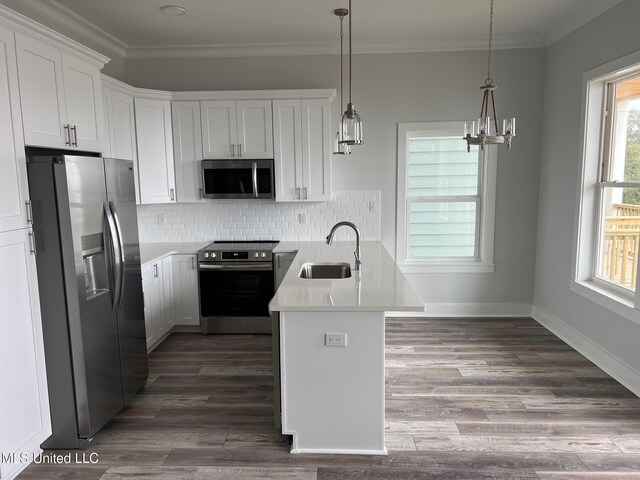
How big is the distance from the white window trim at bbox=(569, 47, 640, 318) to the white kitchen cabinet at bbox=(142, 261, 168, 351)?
3.82m

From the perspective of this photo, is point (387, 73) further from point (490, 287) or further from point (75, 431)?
point (75, 431)

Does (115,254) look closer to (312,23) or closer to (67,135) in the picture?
(67,135)

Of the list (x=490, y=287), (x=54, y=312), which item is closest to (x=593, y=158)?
(x=490, y=287)

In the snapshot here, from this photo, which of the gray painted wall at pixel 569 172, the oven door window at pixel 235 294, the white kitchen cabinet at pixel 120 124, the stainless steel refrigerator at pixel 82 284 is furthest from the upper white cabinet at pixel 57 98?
the gray painted wall at pixel 569 172

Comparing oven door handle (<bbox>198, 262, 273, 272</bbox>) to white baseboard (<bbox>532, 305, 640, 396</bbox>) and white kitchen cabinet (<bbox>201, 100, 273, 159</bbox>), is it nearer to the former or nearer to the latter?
white kitchen cabinet (<bbox>201, 100, 273, 159</bbox>)

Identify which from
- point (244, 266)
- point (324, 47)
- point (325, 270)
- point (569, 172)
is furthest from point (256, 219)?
point (569, 172)

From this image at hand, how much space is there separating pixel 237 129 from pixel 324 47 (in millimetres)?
1255

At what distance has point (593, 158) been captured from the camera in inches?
144

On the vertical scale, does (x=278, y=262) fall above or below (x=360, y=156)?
below

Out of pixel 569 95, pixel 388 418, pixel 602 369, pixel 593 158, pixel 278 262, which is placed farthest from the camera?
pixel 278 262

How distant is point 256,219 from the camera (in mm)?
4812

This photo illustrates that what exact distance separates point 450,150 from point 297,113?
1.72 m

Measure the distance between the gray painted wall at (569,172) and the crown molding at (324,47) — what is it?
46 cm

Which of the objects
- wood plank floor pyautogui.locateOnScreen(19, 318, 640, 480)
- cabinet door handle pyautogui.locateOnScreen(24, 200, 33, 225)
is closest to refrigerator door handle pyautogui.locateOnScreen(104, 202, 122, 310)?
cabinet door handle pyautogui.locateOnScreen(24, 200, 33, 225)
